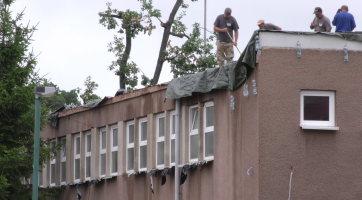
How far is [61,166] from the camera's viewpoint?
112ft

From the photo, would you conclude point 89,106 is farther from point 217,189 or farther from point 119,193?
point 217,189

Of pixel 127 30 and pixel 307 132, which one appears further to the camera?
pixel 127 30

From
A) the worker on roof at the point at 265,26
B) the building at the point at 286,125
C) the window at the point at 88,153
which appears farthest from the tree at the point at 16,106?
the worker on roof at the point at 265,26

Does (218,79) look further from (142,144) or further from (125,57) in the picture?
(125,57)

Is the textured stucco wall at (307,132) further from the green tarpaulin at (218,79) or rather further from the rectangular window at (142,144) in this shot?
the rectangular window at (142,144)

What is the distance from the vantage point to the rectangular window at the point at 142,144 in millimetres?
28177

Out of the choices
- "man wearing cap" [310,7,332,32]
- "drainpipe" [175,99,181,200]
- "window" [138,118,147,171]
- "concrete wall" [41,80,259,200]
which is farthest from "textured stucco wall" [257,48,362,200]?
"window" [138,118,147,171]

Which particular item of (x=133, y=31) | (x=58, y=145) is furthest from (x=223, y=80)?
(x=133, y=31)

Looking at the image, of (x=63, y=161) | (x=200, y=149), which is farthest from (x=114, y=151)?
(x=200, y=149)

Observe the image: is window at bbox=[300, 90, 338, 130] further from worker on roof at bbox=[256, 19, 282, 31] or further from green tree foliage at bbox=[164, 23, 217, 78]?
green tree foliage at bbox=[164, 23, 217, 78]

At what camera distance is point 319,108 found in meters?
21.7

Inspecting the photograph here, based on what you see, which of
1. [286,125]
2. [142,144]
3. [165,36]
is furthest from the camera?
[165,36]

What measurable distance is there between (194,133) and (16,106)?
24.1 feet

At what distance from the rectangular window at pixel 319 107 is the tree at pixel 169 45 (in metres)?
18.6
